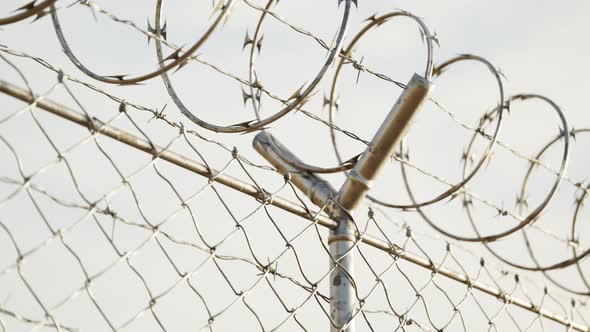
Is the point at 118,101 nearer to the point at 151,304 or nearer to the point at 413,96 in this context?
the point at 151,304

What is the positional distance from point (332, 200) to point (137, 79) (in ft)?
3.67

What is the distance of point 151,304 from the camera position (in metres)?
2.62

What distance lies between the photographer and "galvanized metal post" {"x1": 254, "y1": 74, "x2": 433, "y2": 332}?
3.39 m

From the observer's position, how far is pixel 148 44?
3.01 m

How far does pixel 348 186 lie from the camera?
11.4 feet

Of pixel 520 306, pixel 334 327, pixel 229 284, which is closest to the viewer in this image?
Result: pixel 229 284

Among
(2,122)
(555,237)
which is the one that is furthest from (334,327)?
(555,237)

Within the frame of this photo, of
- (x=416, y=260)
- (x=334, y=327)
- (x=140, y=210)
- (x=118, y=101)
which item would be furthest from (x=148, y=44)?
(x=416, y=260)

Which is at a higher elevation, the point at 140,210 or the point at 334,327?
the point at 334,327

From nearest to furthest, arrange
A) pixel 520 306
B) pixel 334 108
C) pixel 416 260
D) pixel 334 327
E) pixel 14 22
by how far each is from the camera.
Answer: pixel 14 22, pixel 334 327, pixel 416 260, pixel 334 108, pixel 520 306

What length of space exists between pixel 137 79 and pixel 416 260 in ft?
5.42

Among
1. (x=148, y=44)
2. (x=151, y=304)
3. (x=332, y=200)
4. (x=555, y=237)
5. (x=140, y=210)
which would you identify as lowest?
(x=151, y=304)

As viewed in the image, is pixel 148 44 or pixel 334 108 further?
pixel 334 108

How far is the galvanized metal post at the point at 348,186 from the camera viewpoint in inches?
134
